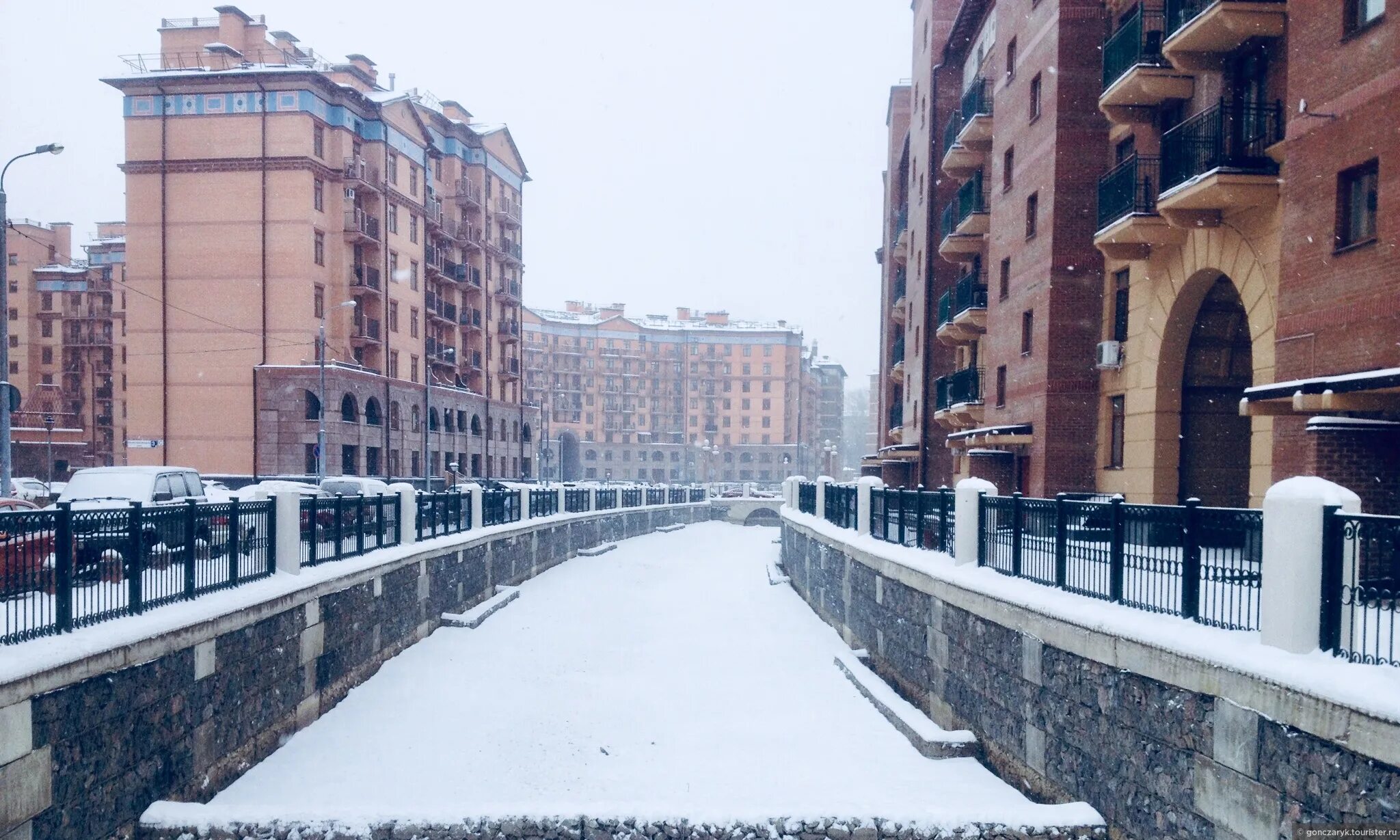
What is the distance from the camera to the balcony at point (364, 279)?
41125 mm

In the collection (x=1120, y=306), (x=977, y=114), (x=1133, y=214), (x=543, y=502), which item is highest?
(x=977, y=114)

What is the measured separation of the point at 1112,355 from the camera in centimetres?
1672

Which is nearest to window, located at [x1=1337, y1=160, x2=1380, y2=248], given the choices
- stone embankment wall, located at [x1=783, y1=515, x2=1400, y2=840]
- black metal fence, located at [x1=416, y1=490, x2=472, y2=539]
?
stone embankment wall, located at [x1=783, y1=515, x2=1400, y2=840]

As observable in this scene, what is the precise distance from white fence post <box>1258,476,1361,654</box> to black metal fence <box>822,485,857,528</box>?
1230 centimetres

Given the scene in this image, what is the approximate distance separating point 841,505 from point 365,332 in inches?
1130

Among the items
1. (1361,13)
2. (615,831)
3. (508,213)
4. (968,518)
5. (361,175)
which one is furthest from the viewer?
(508,213)

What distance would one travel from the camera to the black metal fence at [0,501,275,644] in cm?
680

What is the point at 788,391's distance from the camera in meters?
105

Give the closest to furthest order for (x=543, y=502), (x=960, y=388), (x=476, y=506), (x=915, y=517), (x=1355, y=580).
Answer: (x=1355, y=580), (x=915, y=517), (x=476, y=506), (x=960, y=388), (x=543, y=502)

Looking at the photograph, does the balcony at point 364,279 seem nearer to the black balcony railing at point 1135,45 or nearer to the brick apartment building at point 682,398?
the black balcony railing at point 1135,45

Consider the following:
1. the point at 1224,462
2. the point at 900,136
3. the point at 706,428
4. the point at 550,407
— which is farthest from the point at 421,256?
the point at 706,428

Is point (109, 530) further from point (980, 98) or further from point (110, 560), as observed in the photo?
point (980, 98)

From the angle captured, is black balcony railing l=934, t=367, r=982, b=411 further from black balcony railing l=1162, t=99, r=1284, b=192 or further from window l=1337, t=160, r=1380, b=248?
window l=1337, t=160, r=1380, b=248

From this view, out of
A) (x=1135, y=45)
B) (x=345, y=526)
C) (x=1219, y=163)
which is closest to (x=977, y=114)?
(x=1135, y=45)
